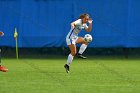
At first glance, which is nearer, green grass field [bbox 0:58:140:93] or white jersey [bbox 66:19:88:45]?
green grass field [bbox 0:58:140:93]

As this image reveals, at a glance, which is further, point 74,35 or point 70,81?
point 74,35

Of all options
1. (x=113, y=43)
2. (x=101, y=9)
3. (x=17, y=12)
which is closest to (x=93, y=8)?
(x=101, y=9)

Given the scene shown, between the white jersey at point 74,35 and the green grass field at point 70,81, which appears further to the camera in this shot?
the white jersey at point 74,35

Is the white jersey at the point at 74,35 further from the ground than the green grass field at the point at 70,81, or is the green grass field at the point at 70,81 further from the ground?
the white jersey at the point at 74,35

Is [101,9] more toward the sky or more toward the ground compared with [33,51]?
more toward the sky

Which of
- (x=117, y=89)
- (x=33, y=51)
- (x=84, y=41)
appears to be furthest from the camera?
(x=33, y=51)

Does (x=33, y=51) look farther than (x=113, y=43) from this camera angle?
Yes

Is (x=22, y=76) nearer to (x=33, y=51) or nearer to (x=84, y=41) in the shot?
(x=84, y=41)

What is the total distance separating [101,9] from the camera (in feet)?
84.8

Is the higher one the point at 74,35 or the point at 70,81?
the point at 74,35

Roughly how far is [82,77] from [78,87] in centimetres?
267

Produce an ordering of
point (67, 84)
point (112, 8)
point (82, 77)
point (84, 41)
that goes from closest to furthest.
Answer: point (67, 84)
point (82, 77)
point (84, 41)
point (112, 8)

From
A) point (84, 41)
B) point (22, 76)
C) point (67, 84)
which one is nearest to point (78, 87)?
point (67, 84)

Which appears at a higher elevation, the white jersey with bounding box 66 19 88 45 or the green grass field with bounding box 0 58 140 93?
the white jersey with bounding box 66 19 88 45
